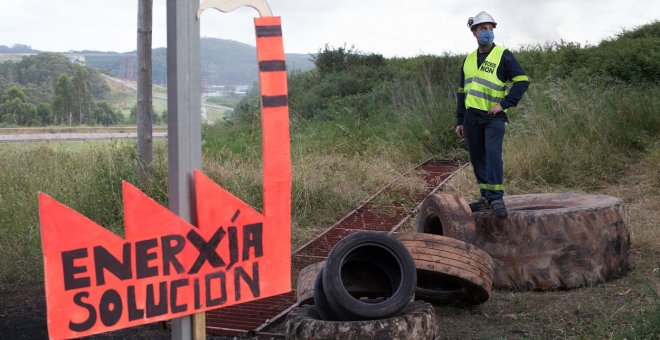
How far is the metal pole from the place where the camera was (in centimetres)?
385

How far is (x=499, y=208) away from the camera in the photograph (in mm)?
7926

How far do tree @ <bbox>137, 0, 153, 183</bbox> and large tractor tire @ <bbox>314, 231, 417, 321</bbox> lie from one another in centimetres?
490

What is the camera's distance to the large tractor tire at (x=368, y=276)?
5738 mm

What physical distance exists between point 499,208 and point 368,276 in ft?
6.07

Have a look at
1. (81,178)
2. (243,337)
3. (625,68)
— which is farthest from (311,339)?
(625,68)

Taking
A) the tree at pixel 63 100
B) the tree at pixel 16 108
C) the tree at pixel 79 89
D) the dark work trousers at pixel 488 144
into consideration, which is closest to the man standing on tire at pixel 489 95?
the dark work trousers at pixel 488 144

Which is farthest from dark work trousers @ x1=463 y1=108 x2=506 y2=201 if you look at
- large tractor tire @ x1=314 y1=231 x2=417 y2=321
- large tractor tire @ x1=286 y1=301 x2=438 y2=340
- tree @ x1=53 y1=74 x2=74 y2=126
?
tree @ x1=53 y1=74 x2=74 y2=126

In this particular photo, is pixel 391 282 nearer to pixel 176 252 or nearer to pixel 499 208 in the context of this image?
pixel 499 208

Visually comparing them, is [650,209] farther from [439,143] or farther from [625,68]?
[625,68]

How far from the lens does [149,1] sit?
10789 mm

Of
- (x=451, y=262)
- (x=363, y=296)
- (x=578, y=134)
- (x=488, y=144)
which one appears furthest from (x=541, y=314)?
(x=578, y=134)

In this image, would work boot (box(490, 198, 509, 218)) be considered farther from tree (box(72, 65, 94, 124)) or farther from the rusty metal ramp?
tree (box(72, 65, 94, 124))

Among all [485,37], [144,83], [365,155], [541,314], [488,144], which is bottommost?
[541,314]

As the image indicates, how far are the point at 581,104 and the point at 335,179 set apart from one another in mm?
4866
